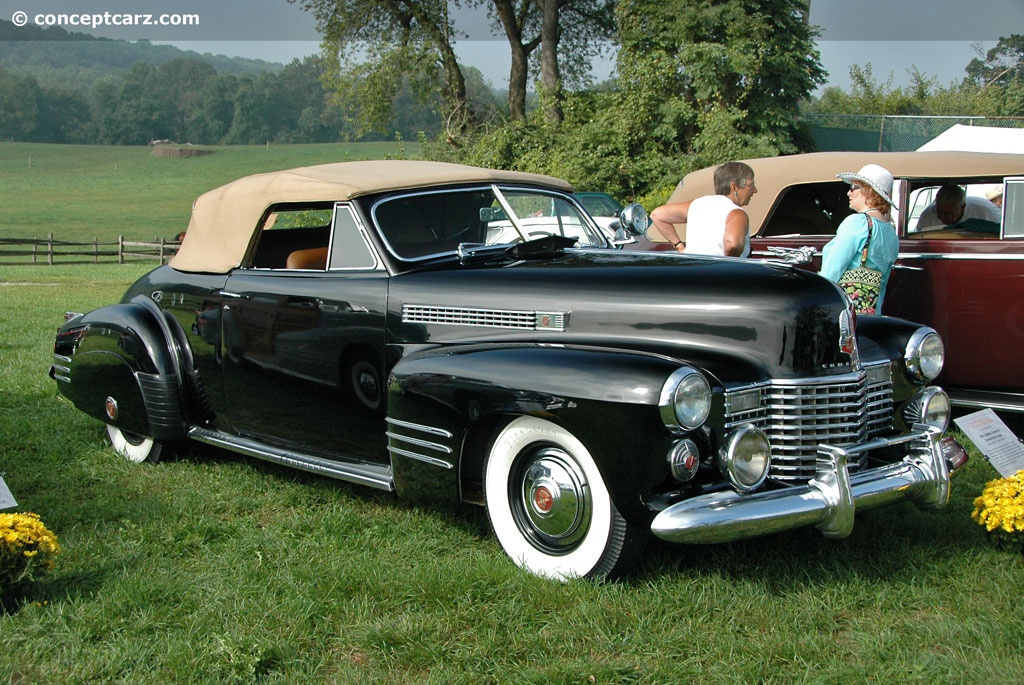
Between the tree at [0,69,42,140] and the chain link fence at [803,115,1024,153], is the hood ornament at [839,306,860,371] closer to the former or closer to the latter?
the chain link fence at [803,115,1024,153]

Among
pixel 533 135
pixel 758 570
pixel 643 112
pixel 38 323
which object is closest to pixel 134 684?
pixel 758 570

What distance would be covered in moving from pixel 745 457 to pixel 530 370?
2.67 feet

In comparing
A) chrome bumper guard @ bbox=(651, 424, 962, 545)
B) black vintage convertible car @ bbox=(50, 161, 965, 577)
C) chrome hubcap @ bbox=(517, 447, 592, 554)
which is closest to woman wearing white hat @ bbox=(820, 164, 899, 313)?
black vintage convertible car @ bbox=(50, 161, 965, 577)

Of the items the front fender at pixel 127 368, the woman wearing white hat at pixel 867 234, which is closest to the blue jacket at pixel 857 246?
the woman wearing white hat at pixel 867 234

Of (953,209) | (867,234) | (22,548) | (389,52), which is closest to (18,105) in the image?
(389,52)

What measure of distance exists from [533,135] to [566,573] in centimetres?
2293

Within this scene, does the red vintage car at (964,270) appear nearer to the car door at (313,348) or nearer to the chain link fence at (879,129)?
the car door at (313,348)

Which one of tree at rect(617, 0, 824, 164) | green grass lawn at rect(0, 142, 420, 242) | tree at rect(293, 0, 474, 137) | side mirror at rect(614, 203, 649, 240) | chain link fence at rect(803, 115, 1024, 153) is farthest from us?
green grass lawn at rect(0, 142, 420, 242)

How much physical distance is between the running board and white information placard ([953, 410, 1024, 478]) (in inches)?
98.8

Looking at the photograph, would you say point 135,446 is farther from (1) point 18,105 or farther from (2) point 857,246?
(1) point 18,105

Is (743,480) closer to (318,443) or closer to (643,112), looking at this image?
(318,443)

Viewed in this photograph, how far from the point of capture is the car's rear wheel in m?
5.53

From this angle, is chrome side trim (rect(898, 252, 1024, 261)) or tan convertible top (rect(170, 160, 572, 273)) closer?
tan convertible top (rect(170, 160, 572, 273))

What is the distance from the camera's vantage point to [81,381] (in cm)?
566
